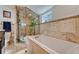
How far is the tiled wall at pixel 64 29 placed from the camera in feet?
5.16

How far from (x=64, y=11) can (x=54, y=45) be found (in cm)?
48

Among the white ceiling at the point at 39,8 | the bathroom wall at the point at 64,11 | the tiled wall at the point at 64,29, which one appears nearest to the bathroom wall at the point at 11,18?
the white ceiling at the point at 39,8

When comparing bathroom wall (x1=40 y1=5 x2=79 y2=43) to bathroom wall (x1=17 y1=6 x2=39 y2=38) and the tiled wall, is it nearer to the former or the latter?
the tiled wall

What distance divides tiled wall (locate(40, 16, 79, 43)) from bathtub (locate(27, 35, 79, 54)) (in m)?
0.06

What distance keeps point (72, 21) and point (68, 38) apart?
0.77ft

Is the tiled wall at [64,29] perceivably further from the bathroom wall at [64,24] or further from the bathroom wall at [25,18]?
the bathroom wall at [25,18]

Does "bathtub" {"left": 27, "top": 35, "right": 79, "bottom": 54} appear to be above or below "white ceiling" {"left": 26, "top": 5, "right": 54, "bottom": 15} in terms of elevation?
below

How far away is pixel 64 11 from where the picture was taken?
1643 millimetres

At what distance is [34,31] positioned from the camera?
1.70 meters

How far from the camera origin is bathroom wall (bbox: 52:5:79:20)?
158cm

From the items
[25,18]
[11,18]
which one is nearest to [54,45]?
[25,18]

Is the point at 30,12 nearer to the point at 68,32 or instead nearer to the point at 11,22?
the point at 11,22

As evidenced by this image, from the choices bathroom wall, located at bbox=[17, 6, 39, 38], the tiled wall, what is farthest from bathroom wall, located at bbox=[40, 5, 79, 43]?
bathroom wall, located at bbox=[17, 6, 39, 38]
